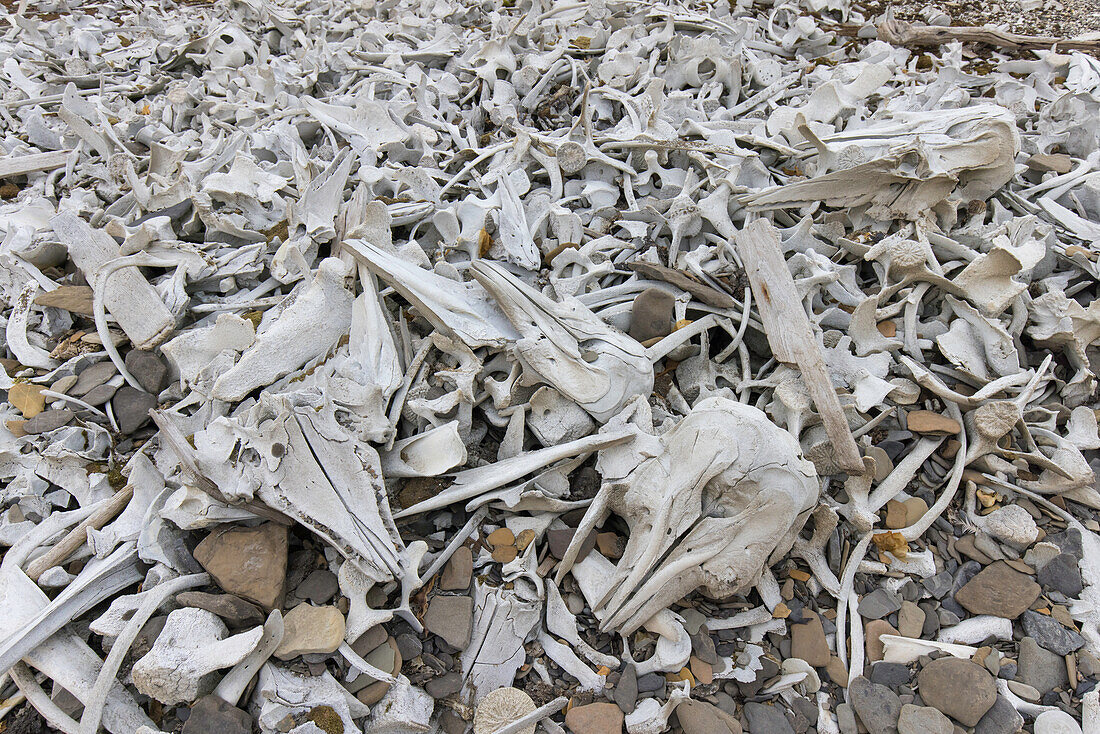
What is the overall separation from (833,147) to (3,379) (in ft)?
13.0

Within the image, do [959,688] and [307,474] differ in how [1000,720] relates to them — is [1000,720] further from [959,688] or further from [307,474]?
[307,474]

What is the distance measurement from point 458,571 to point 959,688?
63.8 inches

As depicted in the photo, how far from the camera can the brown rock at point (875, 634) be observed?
200cm

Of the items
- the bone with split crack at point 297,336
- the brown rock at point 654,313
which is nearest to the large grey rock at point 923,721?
the brown rock at point 654,313

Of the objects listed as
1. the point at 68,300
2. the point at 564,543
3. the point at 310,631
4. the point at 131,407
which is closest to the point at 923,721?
the point at 564,543

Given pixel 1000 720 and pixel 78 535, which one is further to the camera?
pixel 78 535

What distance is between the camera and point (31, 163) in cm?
363

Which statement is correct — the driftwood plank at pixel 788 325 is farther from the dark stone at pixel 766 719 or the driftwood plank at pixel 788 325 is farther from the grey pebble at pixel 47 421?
the grey pebble at pixel 47 421

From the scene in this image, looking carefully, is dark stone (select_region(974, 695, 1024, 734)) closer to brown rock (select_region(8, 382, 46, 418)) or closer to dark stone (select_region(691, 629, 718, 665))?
dark stone (select_region(691, 629, 718, 665))

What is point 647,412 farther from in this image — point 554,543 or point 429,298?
point 429,298

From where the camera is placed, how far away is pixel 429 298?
2363 mm

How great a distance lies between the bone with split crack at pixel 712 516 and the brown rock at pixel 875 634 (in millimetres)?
382

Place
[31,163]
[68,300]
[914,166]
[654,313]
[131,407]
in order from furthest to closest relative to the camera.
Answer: [31,163] < [914,166] < [68,300] < [654,313] < [131,407]

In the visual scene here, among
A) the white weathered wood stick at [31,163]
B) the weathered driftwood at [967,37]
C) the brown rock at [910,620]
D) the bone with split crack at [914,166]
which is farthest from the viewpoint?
the weathered driftwood at [967,37]
